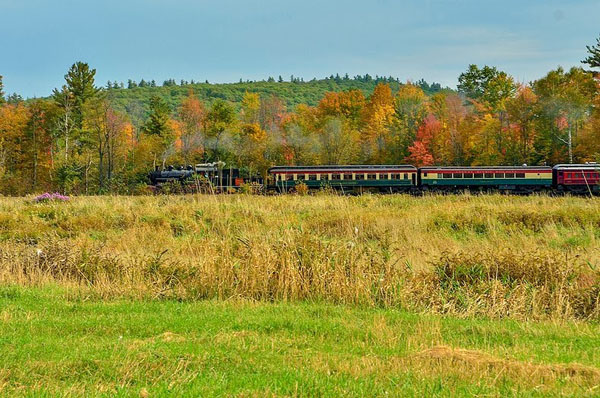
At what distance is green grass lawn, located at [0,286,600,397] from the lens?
18.7 feet

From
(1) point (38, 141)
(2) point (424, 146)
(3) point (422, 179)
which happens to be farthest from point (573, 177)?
(1) point (38, 141)

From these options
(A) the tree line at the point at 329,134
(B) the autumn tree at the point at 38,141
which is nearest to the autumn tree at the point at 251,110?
(A) the tree line at the point at 329,134

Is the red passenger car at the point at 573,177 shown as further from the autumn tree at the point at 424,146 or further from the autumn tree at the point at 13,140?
the autumn tree at the point at 13,140

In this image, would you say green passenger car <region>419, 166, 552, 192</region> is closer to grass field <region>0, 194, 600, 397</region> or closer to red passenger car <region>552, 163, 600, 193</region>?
red passenger car <region>552, 163, 600, 193</region>

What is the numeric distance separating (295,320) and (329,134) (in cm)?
5587

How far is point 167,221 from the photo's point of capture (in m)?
20.4

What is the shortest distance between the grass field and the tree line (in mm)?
33002

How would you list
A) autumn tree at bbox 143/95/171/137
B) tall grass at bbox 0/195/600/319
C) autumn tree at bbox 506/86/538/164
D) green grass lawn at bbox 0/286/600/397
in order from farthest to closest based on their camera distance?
autumn tree at bbox 143/95/171/137
autumn tree at bbox 506/86/538/164
tall grass at bbox 0/195/600/319
green grass lawn at bbox 0/286/600/397

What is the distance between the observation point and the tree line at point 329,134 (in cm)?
5319

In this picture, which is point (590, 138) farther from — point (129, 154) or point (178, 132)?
point (178, 132)

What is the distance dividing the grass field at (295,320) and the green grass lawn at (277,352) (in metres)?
0.02

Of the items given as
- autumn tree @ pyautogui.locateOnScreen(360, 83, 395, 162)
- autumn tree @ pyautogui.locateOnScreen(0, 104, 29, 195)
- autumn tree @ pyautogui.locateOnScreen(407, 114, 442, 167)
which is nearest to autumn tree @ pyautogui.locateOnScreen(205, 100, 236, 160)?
autumn tree @ pyautogui.locateOnScreen(360, 83, 395, 162)

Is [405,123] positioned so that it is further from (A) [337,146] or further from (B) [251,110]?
(B) [251,110]

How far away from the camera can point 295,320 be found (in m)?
8.42
